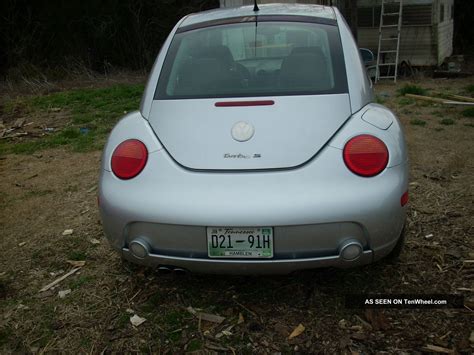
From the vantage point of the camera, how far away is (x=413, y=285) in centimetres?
272

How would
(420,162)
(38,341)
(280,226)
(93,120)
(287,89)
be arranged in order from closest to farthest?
(280,226)
(38,341)
(287,89)
(420,162)
(93,120)

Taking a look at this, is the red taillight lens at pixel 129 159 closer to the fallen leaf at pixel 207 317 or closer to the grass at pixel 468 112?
the fallen leaf at pixel 207 317

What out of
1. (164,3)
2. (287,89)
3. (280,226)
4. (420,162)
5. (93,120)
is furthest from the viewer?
(164,3)

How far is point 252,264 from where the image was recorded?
2.28m

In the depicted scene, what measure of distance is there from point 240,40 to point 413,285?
6.08 feet

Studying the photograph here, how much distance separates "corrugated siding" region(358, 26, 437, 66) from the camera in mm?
11166

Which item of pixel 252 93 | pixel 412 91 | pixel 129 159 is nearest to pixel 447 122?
pixel 412 91

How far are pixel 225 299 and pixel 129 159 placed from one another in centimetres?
95

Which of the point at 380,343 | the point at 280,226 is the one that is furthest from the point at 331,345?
the point at 280,226

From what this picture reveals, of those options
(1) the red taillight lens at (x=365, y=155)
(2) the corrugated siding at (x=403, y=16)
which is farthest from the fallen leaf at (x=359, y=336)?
(2) the corrugated siding at (x=403, y=16)

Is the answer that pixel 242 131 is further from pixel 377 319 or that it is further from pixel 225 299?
pixel 377 319

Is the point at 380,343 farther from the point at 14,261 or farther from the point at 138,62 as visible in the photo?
the point at 138,62

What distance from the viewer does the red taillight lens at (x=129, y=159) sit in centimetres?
240

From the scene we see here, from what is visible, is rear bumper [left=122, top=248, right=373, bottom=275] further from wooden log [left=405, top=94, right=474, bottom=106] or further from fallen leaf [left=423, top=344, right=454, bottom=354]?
wooden log [left=405, top=94, right=474, bottom=106]
